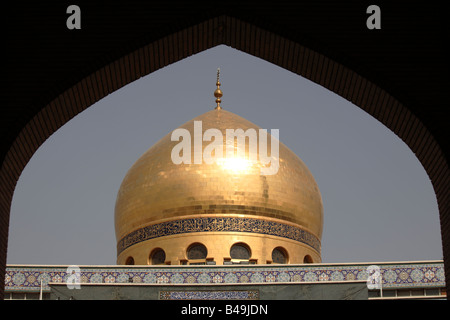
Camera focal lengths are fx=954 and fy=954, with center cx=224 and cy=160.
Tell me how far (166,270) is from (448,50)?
7349mm

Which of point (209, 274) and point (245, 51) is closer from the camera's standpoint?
point (245, 51)

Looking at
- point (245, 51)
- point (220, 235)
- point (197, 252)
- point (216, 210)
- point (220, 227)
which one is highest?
point (216, 210)

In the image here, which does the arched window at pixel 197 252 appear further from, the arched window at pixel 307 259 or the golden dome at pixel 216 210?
the arched window at pixel 307 259

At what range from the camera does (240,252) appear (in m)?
14.8

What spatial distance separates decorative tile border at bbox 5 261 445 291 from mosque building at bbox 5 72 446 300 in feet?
0.04

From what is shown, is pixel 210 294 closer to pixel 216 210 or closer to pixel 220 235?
pixel 220 235

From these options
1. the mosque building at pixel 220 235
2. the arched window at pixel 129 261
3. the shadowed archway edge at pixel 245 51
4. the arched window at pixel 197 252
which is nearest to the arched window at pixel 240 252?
the mosque building at pixel 220 235

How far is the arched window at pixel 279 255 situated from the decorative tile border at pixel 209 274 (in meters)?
2.70

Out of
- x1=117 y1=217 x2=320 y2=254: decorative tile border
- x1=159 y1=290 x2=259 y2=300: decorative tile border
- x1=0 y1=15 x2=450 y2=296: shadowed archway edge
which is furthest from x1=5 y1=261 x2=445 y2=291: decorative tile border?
x1=0 y1=15 x2=450 y2=296: shadowed archway edge

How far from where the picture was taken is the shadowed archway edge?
5.39m

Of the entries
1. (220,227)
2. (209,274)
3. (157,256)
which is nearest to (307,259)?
(220,227)

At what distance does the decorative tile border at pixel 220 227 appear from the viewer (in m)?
14.9

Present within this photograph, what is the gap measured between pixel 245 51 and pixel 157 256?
9.27 m

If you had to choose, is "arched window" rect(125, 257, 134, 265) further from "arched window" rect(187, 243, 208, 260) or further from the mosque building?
"arched window" rect(187, 243, 208, 260)
